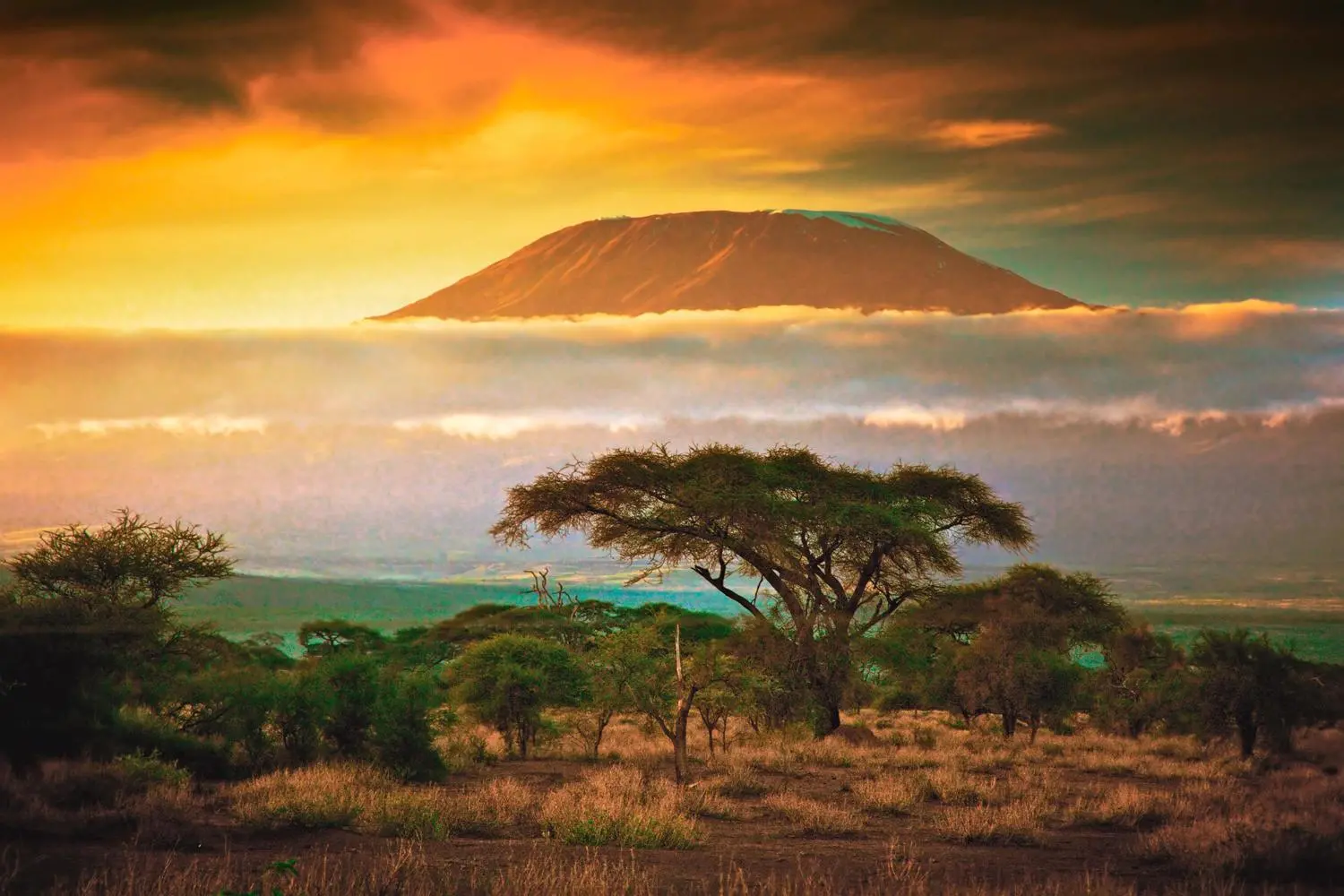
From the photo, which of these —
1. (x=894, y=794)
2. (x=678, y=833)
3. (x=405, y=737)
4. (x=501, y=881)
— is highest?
(x=501, y=881)

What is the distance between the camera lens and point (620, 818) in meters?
17.8

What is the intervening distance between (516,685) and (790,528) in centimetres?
891

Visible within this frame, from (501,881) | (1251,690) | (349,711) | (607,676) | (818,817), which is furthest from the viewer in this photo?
(1251,690)

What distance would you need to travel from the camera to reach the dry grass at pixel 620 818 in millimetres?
17016

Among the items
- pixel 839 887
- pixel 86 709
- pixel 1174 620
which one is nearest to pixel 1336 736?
pixel 839 887

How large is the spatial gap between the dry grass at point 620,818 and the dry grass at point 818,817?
1.70 metres

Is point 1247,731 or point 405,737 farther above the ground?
point 405,737

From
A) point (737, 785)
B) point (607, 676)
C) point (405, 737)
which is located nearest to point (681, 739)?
point (737, 785)

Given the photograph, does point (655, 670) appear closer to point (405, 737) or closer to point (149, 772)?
point (405, 737)

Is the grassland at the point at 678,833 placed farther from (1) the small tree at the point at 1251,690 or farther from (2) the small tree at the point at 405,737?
(1) the small tree at the point at 1251,690

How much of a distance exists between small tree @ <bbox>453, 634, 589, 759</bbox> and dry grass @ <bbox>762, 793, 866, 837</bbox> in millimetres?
12813

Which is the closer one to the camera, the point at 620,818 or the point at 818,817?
the point at 620,818

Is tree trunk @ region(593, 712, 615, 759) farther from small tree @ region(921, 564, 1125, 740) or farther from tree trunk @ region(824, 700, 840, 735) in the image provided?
small tree @ region(921, 564, 1125, 740)

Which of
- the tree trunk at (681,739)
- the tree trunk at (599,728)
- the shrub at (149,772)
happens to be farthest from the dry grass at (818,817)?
the shrub at (149,772)
